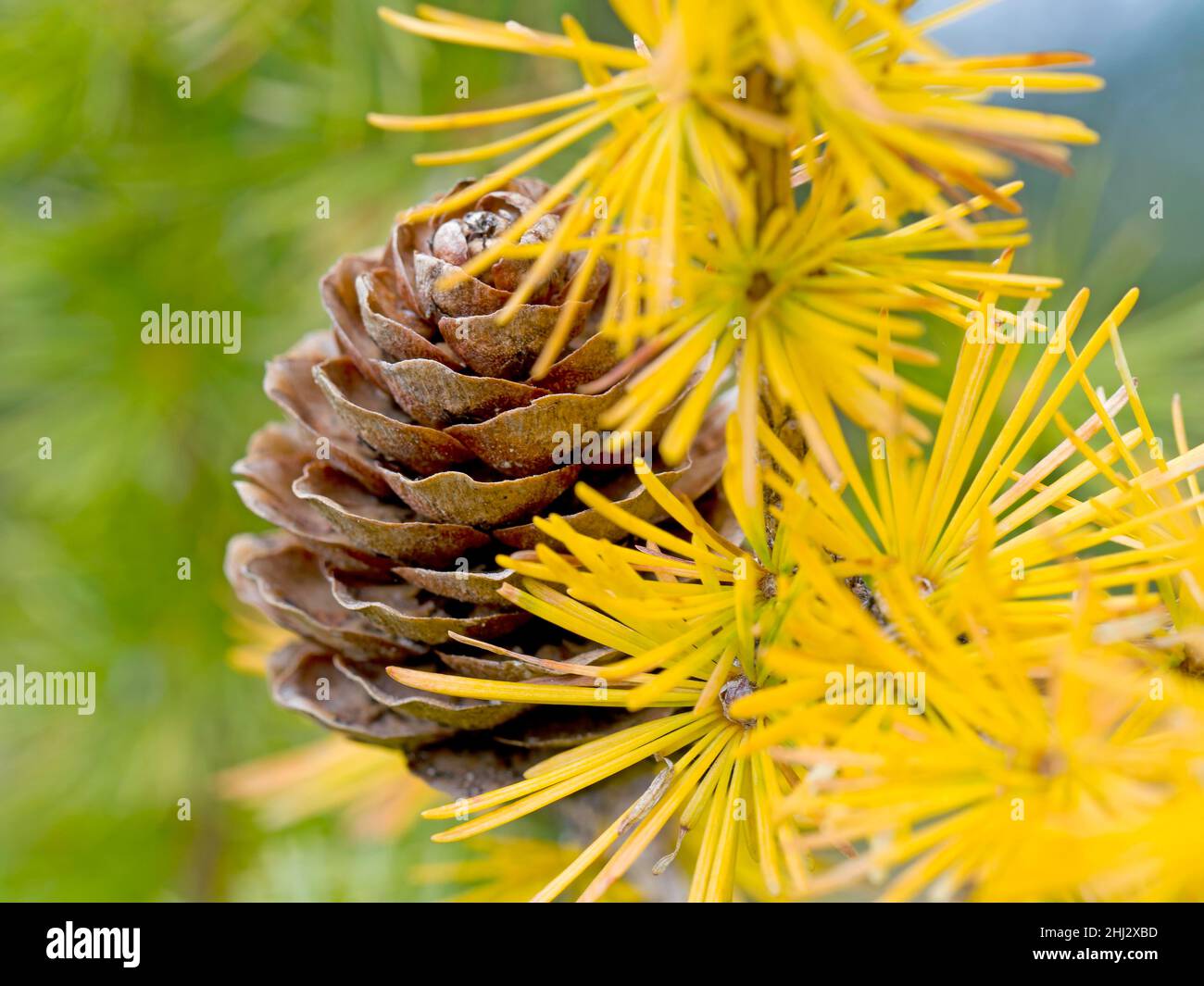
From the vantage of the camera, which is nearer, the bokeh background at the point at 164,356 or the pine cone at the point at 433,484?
the pine cone at the point at 433,484

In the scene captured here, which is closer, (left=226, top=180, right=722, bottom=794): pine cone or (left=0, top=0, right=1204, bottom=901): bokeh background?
(left=226, top=180, right=722, bottom=794): pine cone

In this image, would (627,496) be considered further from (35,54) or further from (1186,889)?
(35,54)

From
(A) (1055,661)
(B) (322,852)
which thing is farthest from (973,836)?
(B) (322,852)

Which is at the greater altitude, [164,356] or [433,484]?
[164,356]
